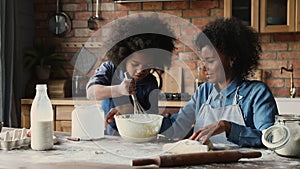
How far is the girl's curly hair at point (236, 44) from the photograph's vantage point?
1.98m

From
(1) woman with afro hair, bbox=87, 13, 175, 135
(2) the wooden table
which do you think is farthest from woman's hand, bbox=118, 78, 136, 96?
(2) the wooden table

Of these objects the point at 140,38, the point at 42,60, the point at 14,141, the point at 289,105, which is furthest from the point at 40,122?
the point at 42,60

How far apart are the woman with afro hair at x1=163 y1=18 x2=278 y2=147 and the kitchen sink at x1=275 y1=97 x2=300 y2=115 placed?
4.38 feet

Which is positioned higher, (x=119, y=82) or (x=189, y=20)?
(x=189, y=20)

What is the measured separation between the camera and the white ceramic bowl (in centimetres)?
168

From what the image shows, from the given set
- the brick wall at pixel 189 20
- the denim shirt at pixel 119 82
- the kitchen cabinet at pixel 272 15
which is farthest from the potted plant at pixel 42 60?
the denim shirt at pixel 119 82

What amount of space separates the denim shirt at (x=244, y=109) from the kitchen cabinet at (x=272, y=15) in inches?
60.6

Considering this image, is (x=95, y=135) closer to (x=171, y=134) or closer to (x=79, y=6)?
(x=171, y=134)

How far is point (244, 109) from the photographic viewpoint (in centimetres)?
184

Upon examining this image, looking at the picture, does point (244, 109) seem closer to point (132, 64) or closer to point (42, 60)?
point (132, 64)

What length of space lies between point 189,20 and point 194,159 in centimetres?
254

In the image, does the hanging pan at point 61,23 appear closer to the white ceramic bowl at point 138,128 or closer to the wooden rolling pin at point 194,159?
the white ceramic bowl at point 138,128

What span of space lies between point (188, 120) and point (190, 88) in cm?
172

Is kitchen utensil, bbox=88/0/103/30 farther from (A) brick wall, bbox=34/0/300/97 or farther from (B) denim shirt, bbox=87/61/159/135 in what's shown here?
(B) denim shirt, bbox=87/61/159/135
